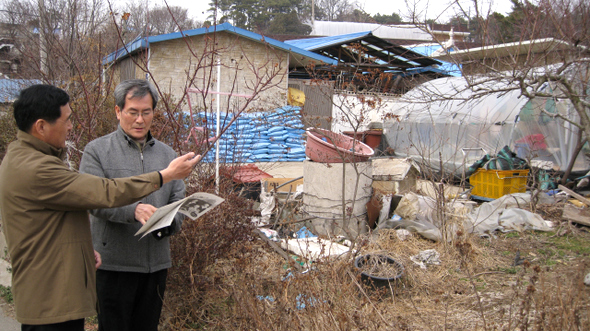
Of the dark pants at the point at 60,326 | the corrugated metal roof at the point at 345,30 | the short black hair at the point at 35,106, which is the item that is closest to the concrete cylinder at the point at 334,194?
the dark pants at the point at 60,326

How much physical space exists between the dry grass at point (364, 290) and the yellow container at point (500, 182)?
2.63 meters

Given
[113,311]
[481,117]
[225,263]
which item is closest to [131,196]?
[113,311]

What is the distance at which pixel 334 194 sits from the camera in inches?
237

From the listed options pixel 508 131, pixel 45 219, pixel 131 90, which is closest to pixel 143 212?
pixel 45 219

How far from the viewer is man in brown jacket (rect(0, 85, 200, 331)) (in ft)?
5.82

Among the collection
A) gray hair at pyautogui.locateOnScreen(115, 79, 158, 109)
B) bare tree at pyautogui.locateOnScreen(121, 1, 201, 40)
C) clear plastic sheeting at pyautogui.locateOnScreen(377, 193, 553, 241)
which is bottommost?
clear plastic sheeting at pyautogui.locateOnScreen(377, 193, 553, 241)

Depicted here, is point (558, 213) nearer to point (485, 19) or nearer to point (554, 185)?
point (554, 185)

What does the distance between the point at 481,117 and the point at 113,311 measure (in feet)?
34.5

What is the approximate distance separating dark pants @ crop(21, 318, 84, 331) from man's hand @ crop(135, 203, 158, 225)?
512mm

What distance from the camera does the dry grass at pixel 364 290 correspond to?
2.35 metres

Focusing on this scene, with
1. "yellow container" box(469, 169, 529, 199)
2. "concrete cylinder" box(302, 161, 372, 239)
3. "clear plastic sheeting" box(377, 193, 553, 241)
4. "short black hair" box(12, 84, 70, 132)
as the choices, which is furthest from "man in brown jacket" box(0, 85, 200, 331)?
"yellow container" box(469, 169, 529, 199)

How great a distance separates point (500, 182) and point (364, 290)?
5.93 m

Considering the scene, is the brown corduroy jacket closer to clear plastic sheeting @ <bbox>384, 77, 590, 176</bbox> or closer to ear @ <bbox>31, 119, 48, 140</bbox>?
ear @ <bbox>31, 119, 48, 140</bbox>

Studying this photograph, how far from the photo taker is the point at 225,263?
3730mm
